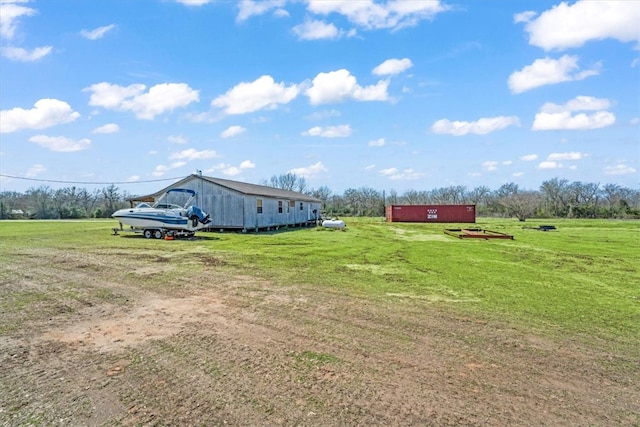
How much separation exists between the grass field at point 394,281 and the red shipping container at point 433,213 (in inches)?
1062

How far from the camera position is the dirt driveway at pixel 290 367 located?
3.17m

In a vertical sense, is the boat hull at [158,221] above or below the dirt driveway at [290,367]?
above

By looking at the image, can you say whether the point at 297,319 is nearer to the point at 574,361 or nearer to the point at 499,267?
the point at 574,361

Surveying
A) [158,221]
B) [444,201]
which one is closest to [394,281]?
[158,221]

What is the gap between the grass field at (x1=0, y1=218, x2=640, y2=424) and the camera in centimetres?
560

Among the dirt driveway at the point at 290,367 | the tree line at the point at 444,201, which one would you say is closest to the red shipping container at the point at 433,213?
the tree line at the point at 444,201

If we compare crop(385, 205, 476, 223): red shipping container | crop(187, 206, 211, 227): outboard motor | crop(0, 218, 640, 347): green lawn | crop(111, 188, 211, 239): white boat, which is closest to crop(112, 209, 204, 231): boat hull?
crop(111, 188, 211, 239): white boat

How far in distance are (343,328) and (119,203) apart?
66876 mm

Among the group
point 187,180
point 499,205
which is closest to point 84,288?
point 187,180

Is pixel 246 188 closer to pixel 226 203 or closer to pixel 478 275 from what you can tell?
pixel 226 203

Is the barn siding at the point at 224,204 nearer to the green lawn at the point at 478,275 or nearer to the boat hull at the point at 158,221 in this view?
the boat hull at the point at 158,221

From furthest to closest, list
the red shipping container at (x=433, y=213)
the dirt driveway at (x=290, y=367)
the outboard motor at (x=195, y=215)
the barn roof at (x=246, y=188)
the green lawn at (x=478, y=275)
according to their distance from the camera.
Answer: the red shipping container at (x=433, y=213), the barn roof at (x=246, y=188), the outboard motor at (x=195, y=215), the green lawn at (x=478, y=275), the dirt driveway at (x=290, y=367)

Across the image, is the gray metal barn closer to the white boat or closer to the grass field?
the white boat

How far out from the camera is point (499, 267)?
10.5 metres
